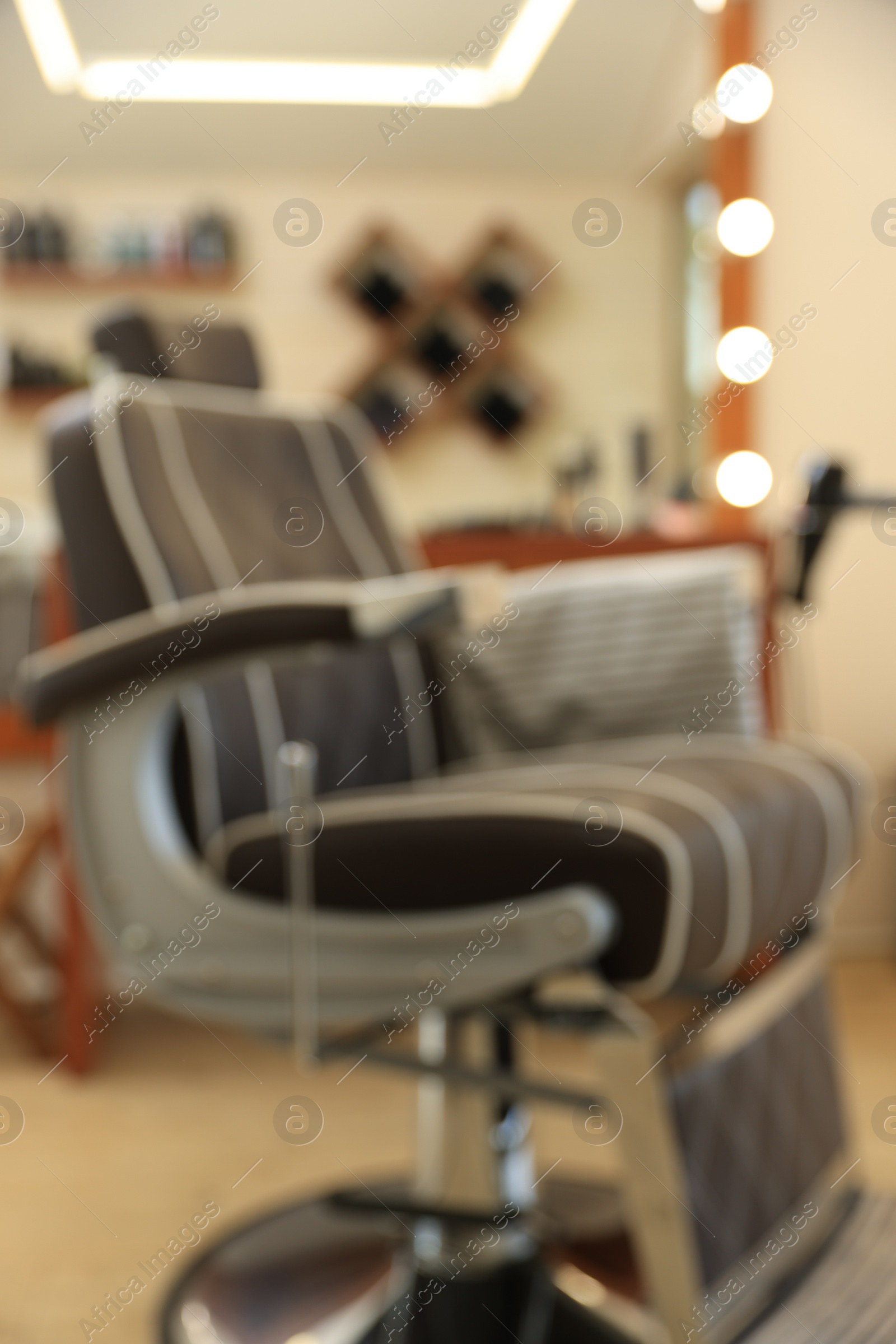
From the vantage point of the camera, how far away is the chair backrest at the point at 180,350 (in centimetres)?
119

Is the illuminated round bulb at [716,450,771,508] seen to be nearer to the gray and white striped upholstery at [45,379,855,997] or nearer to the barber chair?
the gray and white striped upholstery at [45,379,855,997]

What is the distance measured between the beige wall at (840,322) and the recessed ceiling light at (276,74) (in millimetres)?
516

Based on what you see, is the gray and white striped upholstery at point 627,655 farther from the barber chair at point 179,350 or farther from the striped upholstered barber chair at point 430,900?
the barber chair at point 179,350

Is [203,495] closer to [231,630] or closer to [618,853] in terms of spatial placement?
[231,630]

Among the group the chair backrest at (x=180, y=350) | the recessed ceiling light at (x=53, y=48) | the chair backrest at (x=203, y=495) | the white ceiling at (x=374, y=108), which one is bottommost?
the chair backrest at (x=203, y=495)

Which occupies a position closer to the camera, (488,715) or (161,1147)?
(488,715)

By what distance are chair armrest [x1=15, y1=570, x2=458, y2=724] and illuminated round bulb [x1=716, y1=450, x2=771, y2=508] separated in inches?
61.5

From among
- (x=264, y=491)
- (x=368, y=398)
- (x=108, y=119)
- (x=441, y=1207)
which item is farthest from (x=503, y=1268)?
(x=108, y=119)

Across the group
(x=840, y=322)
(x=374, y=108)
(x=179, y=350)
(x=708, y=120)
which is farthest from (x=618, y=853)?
(x=374, y=108)

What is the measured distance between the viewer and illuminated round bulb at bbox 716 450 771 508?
2.27 meters

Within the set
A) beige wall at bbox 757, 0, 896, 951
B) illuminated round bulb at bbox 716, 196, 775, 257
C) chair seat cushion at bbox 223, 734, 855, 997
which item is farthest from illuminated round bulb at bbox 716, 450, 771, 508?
chair seat cushion at bbox 223, 734, 855, 997

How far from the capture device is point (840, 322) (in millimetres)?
2229

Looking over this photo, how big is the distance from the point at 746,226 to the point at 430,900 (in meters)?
1.88

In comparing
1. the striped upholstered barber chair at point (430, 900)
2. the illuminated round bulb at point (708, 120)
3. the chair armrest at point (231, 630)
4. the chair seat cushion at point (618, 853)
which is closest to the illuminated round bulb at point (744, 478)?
the illuminated round bulb at point (708, 120)
